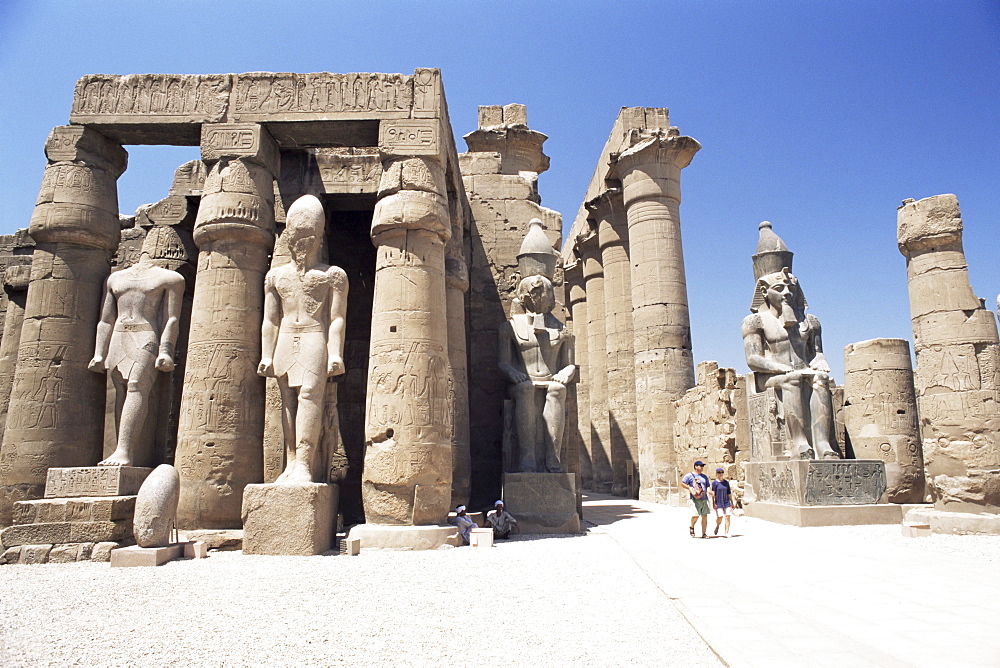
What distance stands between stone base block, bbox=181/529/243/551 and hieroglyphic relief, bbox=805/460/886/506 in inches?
300

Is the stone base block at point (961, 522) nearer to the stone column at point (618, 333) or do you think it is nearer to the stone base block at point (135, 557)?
the stone base block at point (135, 557)

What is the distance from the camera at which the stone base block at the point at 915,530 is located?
26.6 ft

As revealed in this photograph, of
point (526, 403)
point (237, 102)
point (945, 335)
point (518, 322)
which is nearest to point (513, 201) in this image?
point (518, 322)

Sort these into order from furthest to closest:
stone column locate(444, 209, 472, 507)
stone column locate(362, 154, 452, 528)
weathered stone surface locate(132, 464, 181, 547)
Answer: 1. stone column locate(444, 209, 472, 507)
2. stone column locate(362, 154, 452, 528)
3. weathered stone surface locate(132, 464, 181, 547)

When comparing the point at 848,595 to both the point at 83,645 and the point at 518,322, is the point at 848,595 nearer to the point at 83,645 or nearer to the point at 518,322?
the point at 83,645

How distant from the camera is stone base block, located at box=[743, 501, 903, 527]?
9.41 meters

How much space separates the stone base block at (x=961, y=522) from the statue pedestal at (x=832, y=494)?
1118 mm

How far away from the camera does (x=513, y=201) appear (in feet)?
40.1

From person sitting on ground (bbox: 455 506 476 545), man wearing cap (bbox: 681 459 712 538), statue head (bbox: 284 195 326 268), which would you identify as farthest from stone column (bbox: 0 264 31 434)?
man wearing cap (bbox: 681 459 712 538)

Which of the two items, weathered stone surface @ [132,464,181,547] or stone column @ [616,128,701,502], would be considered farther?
stone column @ [616,128,701,502]

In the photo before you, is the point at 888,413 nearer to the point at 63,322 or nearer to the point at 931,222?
the point at 931,222

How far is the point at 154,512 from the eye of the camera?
21.6 ft

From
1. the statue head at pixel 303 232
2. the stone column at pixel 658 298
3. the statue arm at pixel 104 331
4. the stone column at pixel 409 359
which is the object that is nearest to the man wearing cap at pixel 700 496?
the stone column at pixel 409 359

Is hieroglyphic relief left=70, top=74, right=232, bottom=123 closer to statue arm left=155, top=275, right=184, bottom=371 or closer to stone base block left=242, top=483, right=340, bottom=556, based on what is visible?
statue arm left=155, top=275, right=184, bottom=371
